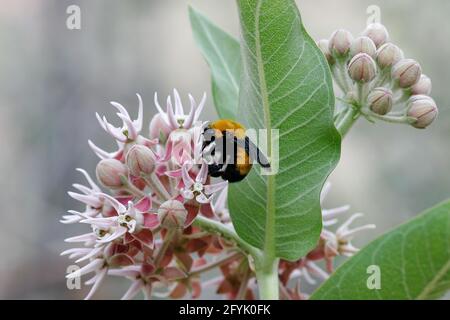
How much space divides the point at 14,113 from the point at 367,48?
3.06 metres

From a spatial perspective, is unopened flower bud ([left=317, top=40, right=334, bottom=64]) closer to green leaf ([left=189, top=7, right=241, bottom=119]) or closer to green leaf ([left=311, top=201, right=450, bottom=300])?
green leaf ([left=189, top=7, right=241, bottom=119])

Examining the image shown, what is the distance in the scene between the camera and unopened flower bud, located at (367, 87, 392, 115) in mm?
1115

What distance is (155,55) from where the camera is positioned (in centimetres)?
452

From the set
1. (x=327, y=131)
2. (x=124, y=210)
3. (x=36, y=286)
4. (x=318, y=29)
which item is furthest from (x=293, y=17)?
(x=318, y=29)

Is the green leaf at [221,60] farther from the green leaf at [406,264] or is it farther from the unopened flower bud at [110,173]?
the green leaf at [406,264]

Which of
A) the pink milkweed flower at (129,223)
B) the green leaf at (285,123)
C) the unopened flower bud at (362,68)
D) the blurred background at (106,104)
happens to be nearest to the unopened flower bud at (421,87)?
the unopened flower bud at (362,68)

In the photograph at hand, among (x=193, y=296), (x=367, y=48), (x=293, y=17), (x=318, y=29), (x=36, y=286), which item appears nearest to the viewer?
(x=293, y=17)

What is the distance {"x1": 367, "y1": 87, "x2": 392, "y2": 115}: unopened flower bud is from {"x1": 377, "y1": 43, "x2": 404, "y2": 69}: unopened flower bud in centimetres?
7

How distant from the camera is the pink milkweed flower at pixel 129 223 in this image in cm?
108

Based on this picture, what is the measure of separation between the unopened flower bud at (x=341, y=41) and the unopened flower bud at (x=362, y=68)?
0.05 metres

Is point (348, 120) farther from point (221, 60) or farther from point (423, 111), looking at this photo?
point (221, 60)

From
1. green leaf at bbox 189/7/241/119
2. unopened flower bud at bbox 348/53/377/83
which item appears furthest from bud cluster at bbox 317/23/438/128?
green leaf at bbox 189/7/241/119

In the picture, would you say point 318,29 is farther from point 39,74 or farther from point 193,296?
point 193,296
